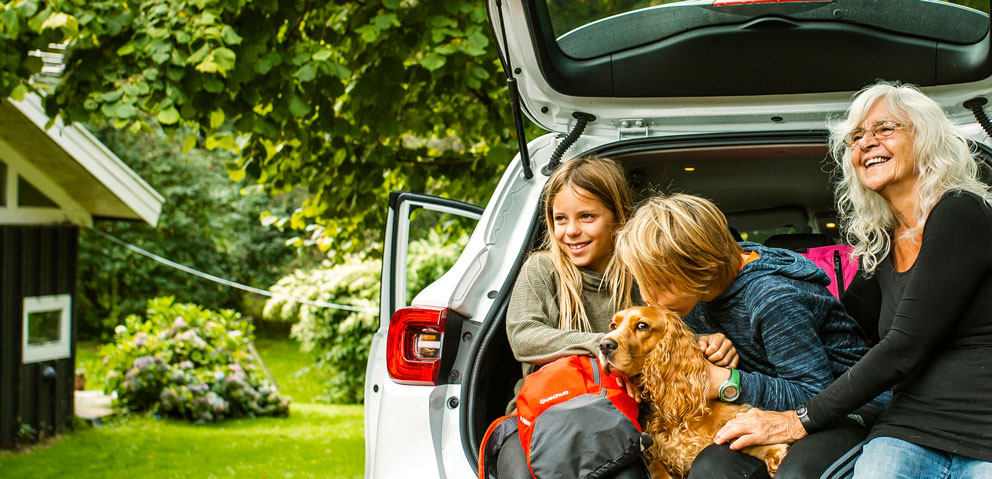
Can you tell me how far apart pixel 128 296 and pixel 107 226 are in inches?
69.8

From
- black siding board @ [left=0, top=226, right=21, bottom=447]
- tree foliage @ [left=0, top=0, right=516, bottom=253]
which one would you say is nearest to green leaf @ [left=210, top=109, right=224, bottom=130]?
tree foliage @ [left=0, top=0, right=516, bottom=253]

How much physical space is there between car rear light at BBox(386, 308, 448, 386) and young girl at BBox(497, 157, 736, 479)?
8.1 inches

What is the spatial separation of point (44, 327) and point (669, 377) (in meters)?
8.93

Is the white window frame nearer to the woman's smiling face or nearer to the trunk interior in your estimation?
the trunk interior

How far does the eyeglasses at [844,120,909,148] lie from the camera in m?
2.09

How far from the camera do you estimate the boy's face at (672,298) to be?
2307mm

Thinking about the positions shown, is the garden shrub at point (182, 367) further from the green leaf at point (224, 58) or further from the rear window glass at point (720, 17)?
the rear window glass at point (720, 17)

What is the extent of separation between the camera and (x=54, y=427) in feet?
30.3

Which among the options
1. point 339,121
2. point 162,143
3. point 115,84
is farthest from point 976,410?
point 162,143

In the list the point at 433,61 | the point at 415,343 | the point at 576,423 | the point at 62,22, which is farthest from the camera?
the point at 433,61

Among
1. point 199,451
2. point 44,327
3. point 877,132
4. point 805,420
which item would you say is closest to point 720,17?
point 877,132

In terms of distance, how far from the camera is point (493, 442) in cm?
233

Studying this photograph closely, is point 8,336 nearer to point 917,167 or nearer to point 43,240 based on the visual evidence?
point 43,240

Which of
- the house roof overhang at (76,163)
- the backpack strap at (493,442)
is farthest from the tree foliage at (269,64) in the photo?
the house roof overhang at (76,163)
